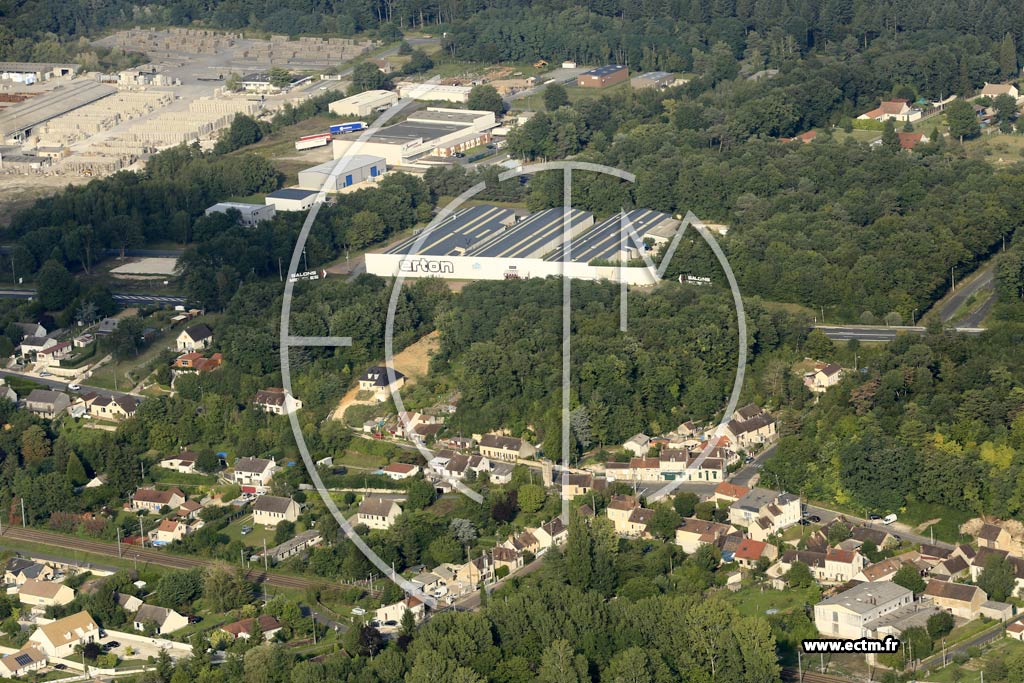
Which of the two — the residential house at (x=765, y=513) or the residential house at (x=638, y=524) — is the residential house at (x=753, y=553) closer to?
the residential house at (x=765, y=513)

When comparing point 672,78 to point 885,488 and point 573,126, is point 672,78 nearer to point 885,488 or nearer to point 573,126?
point 573,126

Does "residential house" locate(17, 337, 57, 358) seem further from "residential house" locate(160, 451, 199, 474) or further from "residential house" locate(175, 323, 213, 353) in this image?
"residential house" locate(160, 451, 199, 474)

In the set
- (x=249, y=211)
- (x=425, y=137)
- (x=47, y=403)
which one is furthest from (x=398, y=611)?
(x=425, y=137)

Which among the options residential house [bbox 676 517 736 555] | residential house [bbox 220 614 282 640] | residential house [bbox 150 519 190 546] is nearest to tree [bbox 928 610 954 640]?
residential house [bbox 676 517 736 555]

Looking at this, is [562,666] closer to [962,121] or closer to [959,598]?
[959,598]

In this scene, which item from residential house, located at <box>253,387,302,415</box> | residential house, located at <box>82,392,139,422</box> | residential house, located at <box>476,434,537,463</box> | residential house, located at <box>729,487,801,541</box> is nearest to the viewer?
residential house, located at <box>729,487,801,541</box>

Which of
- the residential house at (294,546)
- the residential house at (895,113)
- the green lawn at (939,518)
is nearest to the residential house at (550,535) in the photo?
the residential house at (294,546)
